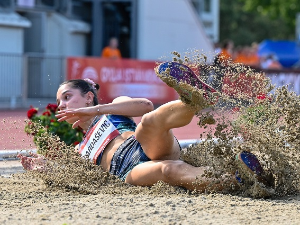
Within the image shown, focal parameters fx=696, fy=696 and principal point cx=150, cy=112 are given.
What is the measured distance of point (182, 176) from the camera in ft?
17.7

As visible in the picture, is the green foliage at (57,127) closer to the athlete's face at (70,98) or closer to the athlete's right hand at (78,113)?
the athlete's face at (70,98)

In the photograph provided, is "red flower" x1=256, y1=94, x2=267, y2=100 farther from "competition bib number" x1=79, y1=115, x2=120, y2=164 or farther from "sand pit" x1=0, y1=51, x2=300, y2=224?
"competition bib number" x1=79, y1=115, x2=120, y2=164

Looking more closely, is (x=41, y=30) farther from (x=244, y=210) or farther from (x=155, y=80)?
(x=244, y=210)

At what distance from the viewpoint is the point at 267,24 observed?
171ft

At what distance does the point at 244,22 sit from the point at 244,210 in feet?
160

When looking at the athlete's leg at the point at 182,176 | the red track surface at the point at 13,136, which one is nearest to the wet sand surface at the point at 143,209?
the athlete's leg at the point at 182,176

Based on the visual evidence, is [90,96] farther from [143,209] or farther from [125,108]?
[143,209]

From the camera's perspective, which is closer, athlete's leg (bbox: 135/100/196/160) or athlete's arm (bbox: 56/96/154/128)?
athlete's leg (bbox: 135/100/196/160)

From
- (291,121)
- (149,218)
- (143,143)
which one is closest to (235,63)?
(291,121)

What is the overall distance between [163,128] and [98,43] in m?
17.4

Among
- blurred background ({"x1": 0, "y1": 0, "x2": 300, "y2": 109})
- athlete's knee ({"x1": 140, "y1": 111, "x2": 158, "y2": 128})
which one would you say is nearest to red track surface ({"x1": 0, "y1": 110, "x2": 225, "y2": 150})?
athlete's knee ({"x1": 140, "y1": 111, "x2": 158, "y2": 128})

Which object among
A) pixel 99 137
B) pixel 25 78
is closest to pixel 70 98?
pixel 99 137

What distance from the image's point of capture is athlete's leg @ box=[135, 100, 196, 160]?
507 centimetres

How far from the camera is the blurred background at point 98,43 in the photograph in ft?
57.4
